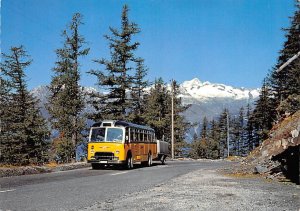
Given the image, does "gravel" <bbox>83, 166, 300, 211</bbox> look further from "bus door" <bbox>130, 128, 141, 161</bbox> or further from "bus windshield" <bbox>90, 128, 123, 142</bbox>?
"bus door" <bbox>130, 128, 141, 161</bbox>

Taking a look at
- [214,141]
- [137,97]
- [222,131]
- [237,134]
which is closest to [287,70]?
[137,97]

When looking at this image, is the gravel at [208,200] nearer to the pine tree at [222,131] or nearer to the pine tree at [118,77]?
the pine tree at [118,77]

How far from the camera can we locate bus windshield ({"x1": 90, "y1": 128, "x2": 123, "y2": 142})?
2600 centimetres

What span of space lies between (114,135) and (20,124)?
14.3m

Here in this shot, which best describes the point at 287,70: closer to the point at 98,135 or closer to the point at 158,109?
the point at 158,109

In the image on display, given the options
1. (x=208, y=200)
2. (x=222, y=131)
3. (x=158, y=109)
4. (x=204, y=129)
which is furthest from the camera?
(x=204, y=129)

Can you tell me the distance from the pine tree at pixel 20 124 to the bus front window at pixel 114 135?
12542 millimetres

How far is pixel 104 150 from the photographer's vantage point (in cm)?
2588

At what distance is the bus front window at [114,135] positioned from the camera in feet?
85.2

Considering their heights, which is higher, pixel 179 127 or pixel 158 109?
pixel 158 109

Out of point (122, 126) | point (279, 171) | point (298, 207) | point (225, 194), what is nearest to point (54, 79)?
point (122, 126)

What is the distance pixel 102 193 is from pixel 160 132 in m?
58.5

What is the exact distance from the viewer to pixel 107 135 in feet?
85.9

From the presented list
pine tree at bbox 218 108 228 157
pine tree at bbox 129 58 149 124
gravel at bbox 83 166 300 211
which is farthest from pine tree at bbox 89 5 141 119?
pine tree at bbox 218 108 228 157
